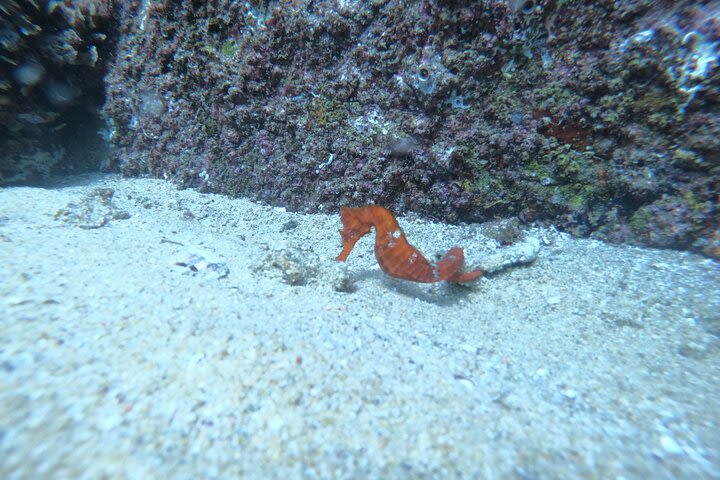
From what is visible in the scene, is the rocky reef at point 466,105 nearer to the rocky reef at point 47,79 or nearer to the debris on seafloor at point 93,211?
the rocky reef at point 47,79

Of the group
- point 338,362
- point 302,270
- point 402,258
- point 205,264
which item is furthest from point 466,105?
point 205,264

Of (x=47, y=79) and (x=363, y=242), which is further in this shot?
(x=47, y=79)

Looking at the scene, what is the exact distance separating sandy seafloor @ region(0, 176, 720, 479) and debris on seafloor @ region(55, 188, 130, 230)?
0.05 metres

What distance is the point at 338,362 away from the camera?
6.73 feet

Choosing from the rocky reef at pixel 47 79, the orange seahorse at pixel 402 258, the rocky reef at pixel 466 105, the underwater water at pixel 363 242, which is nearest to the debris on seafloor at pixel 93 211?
the underwater water at pixel 363 242

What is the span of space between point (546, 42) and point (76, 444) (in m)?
4.25

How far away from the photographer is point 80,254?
289cm

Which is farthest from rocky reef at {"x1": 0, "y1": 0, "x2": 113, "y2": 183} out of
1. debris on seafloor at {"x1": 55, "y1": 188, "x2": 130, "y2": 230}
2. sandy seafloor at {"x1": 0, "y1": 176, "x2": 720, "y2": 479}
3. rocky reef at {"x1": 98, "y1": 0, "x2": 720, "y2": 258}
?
sandy seafloor at {"x1": 0, "y1": 176, "x2": 720, "y2": 479}

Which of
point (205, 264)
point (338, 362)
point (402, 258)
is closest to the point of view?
point (338, 362)

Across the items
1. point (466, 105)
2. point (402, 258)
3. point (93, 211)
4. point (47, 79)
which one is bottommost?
point (402, 258)

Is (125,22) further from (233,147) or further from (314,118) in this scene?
(314,118)

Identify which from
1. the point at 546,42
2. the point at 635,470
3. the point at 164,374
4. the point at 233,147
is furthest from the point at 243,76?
the point at 635,470

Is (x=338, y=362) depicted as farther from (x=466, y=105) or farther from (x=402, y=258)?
(x=466, y=105)

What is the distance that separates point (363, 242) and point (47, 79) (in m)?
5.19
